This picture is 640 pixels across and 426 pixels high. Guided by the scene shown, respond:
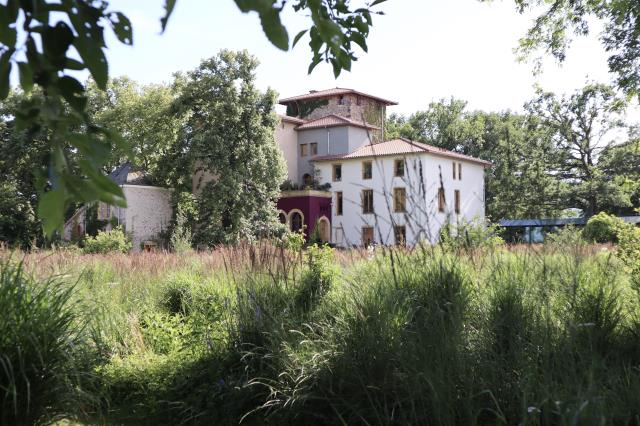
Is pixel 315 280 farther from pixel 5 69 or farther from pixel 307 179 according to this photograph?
pixel 307 179

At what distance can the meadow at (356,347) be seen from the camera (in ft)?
9.59

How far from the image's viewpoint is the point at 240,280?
545 centimetres

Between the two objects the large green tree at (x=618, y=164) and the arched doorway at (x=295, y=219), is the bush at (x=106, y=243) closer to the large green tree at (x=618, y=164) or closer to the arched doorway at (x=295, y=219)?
the arched doorway at (x=295, y=219)

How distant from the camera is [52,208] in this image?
121cm

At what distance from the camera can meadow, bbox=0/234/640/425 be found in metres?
2.92

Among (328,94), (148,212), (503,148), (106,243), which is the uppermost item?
(328,94)

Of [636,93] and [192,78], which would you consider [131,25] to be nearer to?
[636,93]

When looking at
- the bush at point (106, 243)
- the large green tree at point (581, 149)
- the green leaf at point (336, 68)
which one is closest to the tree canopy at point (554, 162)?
the large green tree at point (581, 149)

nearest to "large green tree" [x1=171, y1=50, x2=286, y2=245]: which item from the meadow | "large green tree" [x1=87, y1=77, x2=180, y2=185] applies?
"large green tree" [x1=87, y1=77, x2=180, y2=185]

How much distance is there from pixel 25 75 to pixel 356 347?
263 cm

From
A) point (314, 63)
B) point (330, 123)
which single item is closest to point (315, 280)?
point (314, 63)

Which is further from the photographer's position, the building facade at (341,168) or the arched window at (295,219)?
the arched window at (295,219)

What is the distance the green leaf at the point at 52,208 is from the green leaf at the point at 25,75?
10.6 inches

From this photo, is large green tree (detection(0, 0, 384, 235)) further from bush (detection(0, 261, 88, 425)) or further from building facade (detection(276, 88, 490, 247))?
building facade (detection(276, 88, 490, 247))
